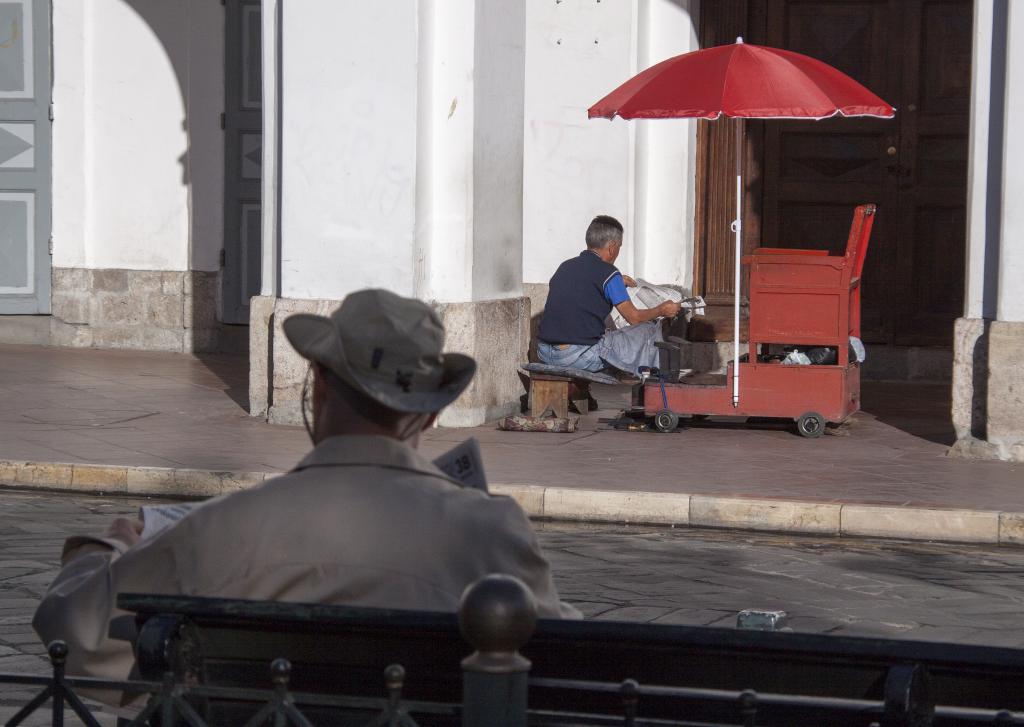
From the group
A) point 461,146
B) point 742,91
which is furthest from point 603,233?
point 742,91

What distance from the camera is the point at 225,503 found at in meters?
2.73

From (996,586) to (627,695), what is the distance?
15.8 ft

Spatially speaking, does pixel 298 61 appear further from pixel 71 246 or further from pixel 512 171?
pixel 71 246

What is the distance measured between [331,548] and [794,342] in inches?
314

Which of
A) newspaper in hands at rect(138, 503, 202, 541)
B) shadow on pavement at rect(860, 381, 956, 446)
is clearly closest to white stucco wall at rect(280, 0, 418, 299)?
shadow on pavement at rect(860, 381, 956, 446)

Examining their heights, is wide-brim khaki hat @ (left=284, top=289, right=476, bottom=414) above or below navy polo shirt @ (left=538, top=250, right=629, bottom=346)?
above

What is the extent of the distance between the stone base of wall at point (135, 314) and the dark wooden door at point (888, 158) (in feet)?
15.3

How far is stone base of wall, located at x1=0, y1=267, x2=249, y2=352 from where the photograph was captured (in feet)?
50.0

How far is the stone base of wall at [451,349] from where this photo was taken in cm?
1090

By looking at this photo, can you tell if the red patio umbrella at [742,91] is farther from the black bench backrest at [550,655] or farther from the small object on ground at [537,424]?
the black bench backrest at [550,655]

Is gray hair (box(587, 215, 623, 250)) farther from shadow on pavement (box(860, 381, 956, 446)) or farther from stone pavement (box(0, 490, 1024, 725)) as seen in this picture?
stone pavement (box(0, 490, 1024, 725))

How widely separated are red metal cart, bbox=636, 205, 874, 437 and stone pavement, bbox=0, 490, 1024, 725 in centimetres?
245

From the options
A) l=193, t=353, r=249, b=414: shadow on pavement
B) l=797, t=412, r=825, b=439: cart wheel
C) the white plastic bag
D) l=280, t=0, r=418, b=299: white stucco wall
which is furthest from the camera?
the white plastic bag

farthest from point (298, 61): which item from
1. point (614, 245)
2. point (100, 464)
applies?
point (100, 464)
